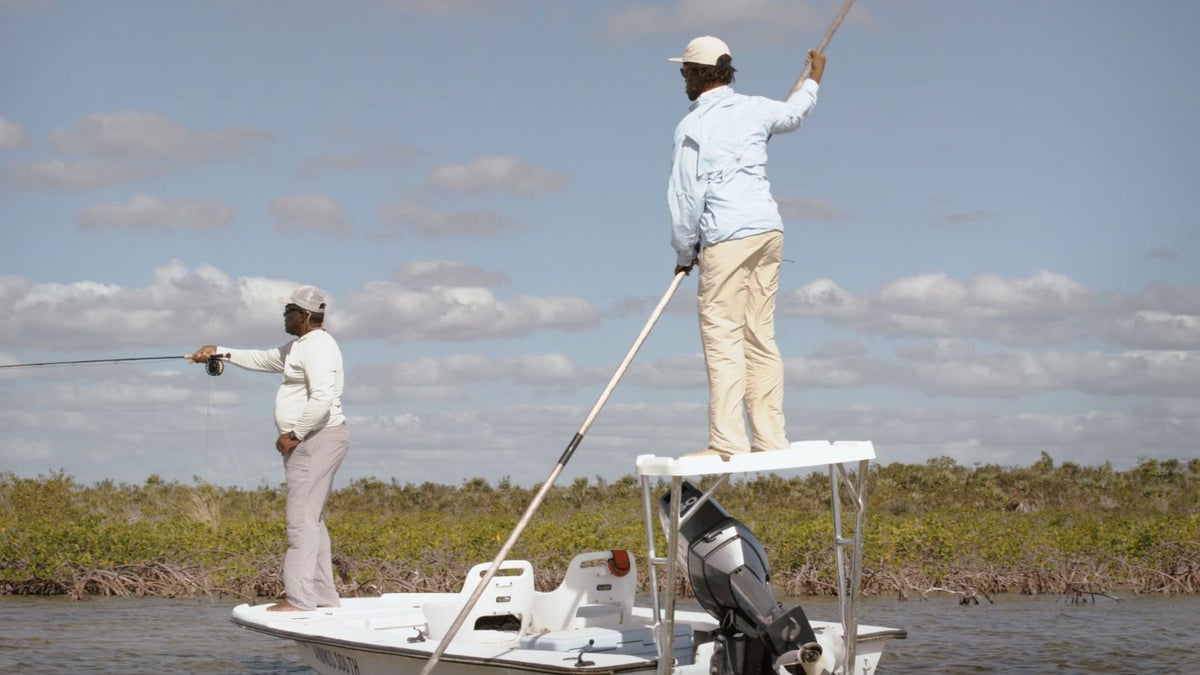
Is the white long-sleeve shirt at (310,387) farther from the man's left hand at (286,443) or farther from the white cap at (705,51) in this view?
the white cap at (705,51)

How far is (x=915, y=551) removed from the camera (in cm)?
1636

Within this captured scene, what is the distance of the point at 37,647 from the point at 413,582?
422 cm

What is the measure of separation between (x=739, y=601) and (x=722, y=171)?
88.2 inches

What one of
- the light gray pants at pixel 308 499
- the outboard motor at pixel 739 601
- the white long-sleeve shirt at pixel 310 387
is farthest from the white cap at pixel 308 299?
the outboard motor at pixel 739 601

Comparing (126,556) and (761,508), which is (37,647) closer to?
(126,556)

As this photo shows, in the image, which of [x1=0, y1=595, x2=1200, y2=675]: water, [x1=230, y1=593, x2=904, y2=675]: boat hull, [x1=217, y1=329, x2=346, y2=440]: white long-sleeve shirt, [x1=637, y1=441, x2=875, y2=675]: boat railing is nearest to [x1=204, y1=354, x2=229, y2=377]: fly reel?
[x1=217, y1=329, x2=346, y2=440]: white long-sleeve shirt

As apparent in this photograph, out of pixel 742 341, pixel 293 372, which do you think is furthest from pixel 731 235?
pixel 293 372

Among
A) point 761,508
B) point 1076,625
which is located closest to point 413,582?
point 1076,625

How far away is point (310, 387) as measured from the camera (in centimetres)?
922

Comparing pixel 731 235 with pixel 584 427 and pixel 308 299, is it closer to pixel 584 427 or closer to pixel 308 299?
pixel 584 427

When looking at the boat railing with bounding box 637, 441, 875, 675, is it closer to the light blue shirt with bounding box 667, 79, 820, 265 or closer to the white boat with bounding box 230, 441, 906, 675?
the white boat with bounding box 230, 441, 906, 675

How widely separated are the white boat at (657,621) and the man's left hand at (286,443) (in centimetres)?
112

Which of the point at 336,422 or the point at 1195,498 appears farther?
the point at 1195,498

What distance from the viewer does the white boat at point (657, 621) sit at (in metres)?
7.00
